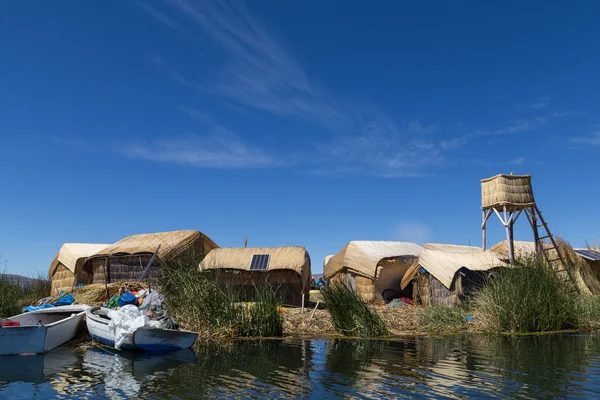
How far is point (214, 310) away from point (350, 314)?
408 cm

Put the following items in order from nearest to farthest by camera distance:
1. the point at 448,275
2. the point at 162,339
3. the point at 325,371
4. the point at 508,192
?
the point at 325,371
the point at 162,339
the point at 448,275
the point at 508,192

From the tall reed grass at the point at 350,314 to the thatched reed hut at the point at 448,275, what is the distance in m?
7.76

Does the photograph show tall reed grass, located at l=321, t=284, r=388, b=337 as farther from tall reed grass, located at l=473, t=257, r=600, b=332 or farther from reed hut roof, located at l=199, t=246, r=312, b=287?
reed hut roof, located at l=199, t=246, r=312, b=287

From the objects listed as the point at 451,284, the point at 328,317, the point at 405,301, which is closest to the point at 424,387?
the point at 328,317

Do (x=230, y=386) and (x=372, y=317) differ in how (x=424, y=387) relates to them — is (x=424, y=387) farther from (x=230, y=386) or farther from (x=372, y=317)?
(x=372, y=317)

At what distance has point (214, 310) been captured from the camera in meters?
15.3

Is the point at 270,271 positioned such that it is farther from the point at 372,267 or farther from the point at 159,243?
the point at 159,243

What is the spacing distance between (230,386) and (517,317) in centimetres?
1003

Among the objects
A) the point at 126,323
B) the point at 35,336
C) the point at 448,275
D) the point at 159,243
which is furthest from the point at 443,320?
the point at 159,243

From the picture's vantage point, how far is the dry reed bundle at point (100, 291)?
22297 millimetres

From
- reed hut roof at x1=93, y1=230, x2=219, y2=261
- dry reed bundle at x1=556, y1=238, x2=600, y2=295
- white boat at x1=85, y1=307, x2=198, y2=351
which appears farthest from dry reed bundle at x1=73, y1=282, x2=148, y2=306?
dry reed bundle at x1=556, y1=238, x2=600, y2=295

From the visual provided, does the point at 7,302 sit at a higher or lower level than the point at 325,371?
higher

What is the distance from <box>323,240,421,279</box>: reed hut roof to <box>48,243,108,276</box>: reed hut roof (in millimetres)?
14325

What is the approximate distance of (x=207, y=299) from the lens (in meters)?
15.0
